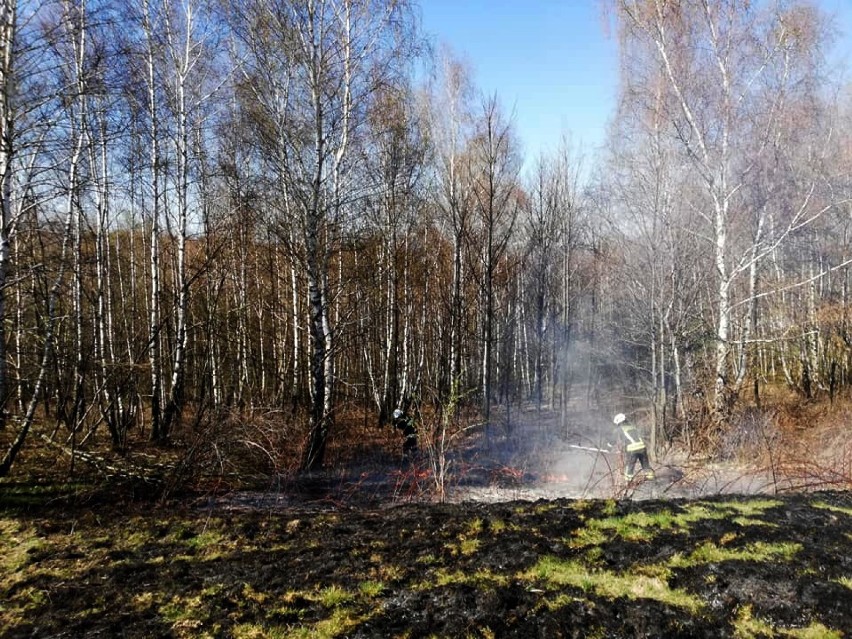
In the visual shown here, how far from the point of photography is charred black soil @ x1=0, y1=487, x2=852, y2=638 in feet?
9.93

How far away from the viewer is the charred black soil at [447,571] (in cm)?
303

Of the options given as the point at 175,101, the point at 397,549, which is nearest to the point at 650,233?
the point at 397,549

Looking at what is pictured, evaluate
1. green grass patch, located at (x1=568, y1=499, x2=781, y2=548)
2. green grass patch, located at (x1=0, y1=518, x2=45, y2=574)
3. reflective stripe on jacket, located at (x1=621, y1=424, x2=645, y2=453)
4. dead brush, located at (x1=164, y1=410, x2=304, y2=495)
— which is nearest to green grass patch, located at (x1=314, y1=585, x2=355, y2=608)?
green grass patch, located at (x1=568, y1=499, x2=781, y2=548)

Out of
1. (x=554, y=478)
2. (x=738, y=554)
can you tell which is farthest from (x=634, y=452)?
(x=738, y=554)

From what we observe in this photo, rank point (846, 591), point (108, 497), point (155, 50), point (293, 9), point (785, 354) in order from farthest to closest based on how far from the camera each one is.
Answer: point (785, 354)
point (155, 50)
point (293, 9)
point (108, 497)
point (846, 591)

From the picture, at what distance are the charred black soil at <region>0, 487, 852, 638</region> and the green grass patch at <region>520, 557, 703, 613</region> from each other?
0.02 metres

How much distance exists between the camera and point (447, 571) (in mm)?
3758

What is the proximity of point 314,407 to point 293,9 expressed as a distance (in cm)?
721

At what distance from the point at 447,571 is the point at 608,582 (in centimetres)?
122

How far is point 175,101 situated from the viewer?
1022 centimetres

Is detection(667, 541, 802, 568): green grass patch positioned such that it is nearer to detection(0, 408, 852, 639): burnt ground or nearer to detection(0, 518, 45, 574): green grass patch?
detection(0, 408, 852, 639): burnt ground

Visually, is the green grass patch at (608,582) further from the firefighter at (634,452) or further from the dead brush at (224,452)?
the firefighter at (634,452)

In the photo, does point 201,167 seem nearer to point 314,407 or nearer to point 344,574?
point 314,407

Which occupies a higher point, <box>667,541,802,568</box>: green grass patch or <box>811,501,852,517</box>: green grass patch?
<box>667,541,802,568</box>: green grass patch
